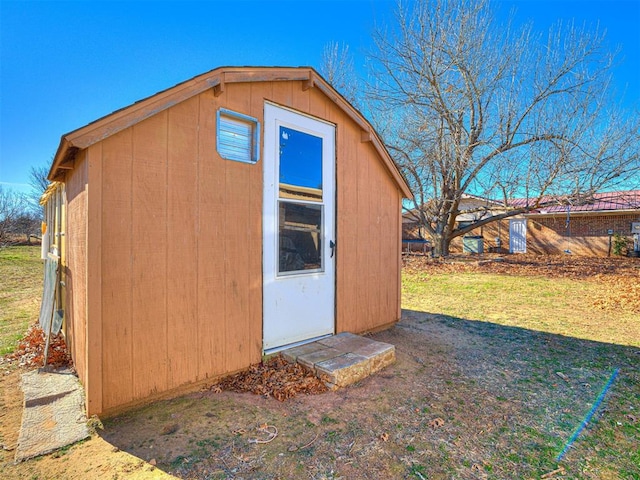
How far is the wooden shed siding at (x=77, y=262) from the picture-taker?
2.62 meters

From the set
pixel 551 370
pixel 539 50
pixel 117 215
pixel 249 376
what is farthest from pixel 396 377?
pixel 539 50

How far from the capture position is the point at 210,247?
3.02 metres

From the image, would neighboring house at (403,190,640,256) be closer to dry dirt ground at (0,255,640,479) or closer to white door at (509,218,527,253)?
white door at (509,218,527,253)

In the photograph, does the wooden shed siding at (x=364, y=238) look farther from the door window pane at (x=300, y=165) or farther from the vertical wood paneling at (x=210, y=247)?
the vertical wood paneling at (x=210, y=247)

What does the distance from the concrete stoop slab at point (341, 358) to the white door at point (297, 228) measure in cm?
23

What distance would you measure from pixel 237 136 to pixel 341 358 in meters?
2.53

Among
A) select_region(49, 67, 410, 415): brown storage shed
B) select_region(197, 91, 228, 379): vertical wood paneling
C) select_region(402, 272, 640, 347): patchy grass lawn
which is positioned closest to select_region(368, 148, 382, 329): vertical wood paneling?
select_region(49, 67, 410, 415): brown storage shed

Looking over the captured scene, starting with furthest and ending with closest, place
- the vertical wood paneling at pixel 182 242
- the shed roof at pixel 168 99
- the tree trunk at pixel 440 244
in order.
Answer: the tree trunk at pixel 440 244 → the vertical wood paneling at pixel 182 242 → the shed roof at pixel 168 99

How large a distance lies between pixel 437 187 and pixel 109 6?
37.4 ft

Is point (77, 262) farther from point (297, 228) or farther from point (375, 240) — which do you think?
point (375, 240)

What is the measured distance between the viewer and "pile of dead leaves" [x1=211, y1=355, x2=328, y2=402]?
2.97 meters

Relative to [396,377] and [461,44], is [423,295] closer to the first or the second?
[396,377]

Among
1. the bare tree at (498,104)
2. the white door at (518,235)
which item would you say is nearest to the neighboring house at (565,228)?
the white door at (518,235)

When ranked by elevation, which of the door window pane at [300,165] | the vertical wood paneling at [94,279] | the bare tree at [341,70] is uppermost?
the bare tree at [341,70]
